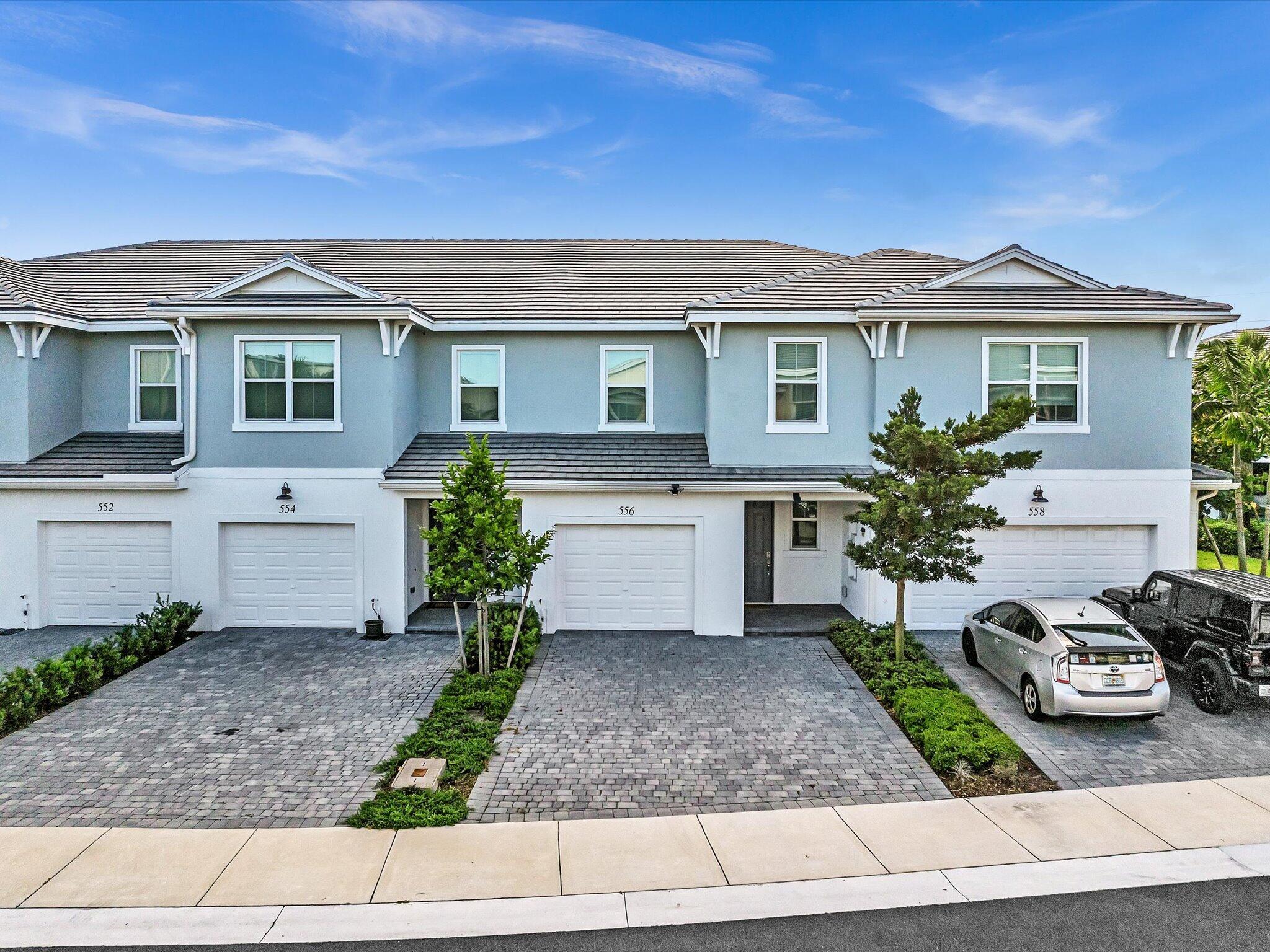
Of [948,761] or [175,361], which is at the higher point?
[175,361]

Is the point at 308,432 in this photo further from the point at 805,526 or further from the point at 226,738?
the point at 805,526

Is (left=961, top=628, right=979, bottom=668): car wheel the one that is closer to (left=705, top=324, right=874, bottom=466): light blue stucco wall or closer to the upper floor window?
(left=705, top=324, right=874, bottom=466): light blue stucco wall

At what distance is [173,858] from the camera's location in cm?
601

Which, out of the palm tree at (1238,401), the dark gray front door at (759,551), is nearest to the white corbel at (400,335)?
the dark gray front door at (759,551)

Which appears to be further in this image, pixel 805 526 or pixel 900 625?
pixel 805 526

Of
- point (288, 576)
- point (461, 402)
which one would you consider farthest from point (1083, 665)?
point (288, 576)

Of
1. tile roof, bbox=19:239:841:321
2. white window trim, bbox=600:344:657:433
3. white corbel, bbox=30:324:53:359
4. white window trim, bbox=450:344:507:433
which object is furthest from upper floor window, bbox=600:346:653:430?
white corbel, bbox=30:324:53:359

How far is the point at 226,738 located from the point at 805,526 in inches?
446

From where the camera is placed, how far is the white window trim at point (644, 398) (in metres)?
14.2

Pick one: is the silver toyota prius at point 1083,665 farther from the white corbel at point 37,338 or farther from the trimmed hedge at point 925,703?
the white corbel at point 37,338

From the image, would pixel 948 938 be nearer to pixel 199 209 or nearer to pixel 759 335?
pixel 759 335

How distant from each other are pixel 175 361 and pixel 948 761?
15690mm

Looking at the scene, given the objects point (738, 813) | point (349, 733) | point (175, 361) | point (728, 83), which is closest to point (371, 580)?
point (349, 733)

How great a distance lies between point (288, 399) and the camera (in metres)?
13.1
